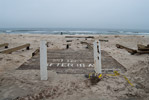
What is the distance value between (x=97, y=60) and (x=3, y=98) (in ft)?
8.78

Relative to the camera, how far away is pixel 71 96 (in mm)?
3014

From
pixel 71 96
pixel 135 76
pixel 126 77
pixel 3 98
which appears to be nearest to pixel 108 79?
pixel 126 77

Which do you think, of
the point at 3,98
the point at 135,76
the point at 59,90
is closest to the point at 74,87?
the point at 59,90

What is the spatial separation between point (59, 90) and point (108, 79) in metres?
1.57

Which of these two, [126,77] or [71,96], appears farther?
[126,77]

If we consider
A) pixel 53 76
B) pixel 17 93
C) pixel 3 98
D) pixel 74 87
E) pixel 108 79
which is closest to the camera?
pixel 3 98

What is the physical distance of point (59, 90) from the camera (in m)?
→ 3.29

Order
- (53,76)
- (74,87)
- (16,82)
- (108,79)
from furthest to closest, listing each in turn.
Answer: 1. (53,76)
2. (108,79)
3. (16,82)
4. (74,87)

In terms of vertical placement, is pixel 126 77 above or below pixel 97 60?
below

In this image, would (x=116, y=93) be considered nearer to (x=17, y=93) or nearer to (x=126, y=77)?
(x=126, y=77)

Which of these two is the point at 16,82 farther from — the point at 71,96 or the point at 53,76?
the point at 71,96

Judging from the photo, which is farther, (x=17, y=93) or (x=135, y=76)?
(x=135, y=76)

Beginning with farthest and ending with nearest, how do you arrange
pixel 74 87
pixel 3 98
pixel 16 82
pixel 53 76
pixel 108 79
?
pixel 53 76, pixel 108 79, pixel 16 82, pixel 74 87, pixel 3 98

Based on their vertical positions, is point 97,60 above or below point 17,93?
above
